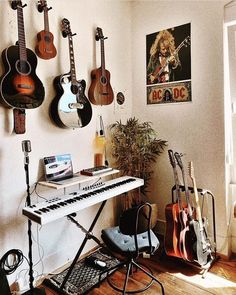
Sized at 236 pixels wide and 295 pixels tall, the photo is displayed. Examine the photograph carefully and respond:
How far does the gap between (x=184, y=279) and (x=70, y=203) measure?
1.22 metres

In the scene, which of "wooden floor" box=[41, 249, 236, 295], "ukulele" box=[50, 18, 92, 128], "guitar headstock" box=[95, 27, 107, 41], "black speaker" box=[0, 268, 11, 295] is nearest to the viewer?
"black speaker" box=[0, 268, 11, 295]

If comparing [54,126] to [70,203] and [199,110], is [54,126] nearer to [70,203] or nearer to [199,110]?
[70,203]

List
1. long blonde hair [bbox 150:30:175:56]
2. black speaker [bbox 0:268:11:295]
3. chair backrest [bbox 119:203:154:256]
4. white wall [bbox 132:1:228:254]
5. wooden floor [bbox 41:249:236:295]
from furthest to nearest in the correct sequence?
long blonde hair [bbox 150:30:175:56] → white wall [bbox 132:1:228:254] → wooden floor [bbox 41:249:236:295] → chair backrest [bbox 119:203:154:256] → black speaker [bbox 0:268:11:295]

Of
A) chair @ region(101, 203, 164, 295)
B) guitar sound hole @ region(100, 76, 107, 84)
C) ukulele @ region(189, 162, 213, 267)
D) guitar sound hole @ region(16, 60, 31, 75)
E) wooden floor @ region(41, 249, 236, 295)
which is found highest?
guitar sound hole @ region(100, 76, 107, 84)

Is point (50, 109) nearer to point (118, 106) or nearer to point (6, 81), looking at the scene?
point (6, 81)

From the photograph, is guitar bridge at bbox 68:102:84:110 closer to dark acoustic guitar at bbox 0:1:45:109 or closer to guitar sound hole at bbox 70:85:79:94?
guitar sound hole at bbox 70:85:79:94

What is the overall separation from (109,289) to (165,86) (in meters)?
2.04

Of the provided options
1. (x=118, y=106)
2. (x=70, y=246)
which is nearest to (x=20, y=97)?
(x=118, y=106)

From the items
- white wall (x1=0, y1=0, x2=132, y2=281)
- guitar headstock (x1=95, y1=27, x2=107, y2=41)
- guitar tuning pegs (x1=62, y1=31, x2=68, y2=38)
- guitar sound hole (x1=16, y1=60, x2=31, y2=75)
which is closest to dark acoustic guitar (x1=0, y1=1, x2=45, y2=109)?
guitar sound hole (x1=16, y1=60, x2=31, y2=75)

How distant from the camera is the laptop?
2.03 meters

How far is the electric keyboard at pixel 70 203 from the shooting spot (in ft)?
5.26

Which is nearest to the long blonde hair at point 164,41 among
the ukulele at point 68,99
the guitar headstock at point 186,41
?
the guitar headstock at point 186,41

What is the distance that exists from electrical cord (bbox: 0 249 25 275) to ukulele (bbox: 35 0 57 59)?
1.53 m

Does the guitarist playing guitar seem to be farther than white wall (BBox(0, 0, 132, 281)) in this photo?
No
